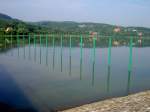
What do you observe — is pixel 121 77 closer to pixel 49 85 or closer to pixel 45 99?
pixel 49 85

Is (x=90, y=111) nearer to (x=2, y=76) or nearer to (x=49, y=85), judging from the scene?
(x=49, y=85)

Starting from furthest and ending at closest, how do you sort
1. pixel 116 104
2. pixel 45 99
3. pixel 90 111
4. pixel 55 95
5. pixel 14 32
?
pixel 14 32 < pixel 55 95 < pixel 45 99 < pixel 116 104 < pixel 90 111

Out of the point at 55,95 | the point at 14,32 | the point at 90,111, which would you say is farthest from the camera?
the point at 14,32

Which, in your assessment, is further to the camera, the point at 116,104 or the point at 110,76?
the point at 110,76

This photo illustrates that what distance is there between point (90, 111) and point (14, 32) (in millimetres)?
43803

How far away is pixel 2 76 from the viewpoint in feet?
32.6

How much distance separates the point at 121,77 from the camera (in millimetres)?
10492

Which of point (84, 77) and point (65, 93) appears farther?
point (84, 77)

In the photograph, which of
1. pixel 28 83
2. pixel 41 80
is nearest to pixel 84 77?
pixel 41 80

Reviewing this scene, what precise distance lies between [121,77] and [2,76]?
4685 mm

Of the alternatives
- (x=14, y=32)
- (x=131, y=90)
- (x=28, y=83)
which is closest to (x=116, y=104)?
(x=131, y=90)

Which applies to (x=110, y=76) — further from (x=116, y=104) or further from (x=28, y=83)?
(x=116, y=104)

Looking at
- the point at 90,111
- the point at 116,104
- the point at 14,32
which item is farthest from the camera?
the point at 14,32

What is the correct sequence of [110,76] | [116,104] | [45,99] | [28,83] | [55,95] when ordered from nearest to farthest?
[116,104], [45,99], [55,95], [28,83], [110,76]
